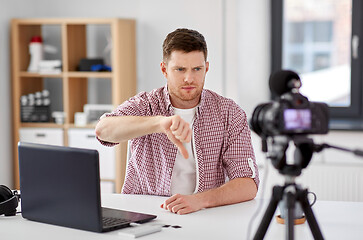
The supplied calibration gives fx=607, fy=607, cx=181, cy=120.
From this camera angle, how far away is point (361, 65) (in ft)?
14.3

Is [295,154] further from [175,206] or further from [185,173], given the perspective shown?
[185,173]

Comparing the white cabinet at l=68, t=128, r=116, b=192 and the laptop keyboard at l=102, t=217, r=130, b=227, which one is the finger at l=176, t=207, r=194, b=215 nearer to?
the laptop keyboard at l=102, t=217, r=130, b=227

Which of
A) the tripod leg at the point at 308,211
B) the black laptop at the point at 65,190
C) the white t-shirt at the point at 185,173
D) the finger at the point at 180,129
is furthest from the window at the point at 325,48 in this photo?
the tripod leg at the point at 308,211

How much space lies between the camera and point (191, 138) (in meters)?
2.54

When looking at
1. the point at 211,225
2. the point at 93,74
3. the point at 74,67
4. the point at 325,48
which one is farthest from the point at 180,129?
the point at 325,48

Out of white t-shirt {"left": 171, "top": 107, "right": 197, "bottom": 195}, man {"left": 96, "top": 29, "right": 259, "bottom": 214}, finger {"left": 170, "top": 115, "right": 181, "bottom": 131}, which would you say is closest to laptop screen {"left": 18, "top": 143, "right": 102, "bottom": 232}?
finger {"left": 170, "top": 115, "right": 181, "bottom": 131}

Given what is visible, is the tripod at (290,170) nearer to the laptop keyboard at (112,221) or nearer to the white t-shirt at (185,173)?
the laptop keyboard at (112,221)

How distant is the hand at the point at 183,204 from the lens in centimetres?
216

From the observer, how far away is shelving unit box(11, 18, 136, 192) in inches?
168

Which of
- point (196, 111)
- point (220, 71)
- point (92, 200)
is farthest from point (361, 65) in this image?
point (92, 200)

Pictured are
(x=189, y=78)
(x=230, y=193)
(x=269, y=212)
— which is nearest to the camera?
(x=269, y=212)

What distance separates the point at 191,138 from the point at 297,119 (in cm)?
106

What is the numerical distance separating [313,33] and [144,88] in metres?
1.31

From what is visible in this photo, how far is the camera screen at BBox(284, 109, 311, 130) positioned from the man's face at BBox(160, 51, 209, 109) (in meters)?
0.99
